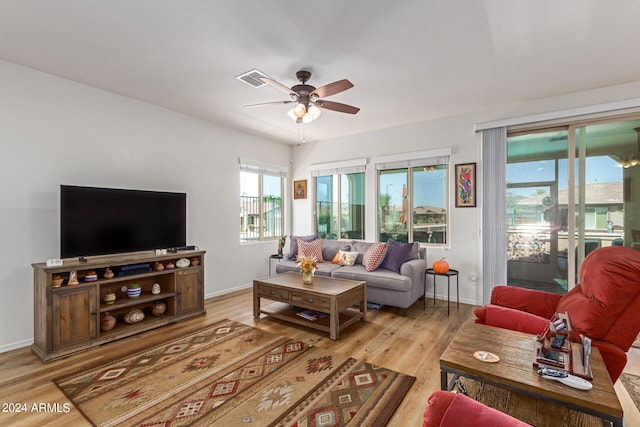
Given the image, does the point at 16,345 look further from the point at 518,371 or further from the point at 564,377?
the point at 564,377

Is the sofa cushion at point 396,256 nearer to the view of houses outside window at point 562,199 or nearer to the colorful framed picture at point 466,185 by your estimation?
the colorful framed picture at point 466,185

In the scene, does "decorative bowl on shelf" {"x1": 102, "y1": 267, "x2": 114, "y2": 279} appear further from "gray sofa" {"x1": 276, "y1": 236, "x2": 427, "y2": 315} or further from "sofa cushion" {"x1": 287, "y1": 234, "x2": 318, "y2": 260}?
"sofa cushion" {"x1": 287, "y1": 234, "x2": 318, "y2": 260}

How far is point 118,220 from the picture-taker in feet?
10.7

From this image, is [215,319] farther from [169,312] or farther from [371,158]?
[371,158]

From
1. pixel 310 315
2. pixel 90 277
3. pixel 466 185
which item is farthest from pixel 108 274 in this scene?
pixel 466 185

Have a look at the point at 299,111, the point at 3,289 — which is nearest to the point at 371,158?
the point at 299,111

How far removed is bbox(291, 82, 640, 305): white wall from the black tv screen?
2.58 metres

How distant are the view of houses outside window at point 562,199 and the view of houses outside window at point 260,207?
3.92 meters

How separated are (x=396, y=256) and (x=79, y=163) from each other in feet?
12.9

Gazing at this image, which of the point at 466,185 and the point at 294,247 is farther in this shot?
the point at 294,247

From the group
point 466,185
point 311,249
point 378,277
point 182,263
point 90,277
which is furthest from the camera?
point 311,249

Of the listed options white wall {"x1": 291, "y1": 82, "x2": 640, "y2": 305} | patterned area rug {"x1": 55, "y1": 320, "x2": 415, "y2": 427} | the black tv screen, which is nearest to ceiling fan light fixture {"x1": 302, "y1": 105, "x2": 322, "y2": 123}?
white wall {"x1": 291, "y1": 82, "x2": 640, "y2": 305}

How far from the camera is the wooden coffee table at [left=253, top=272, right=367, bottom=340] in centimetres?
312

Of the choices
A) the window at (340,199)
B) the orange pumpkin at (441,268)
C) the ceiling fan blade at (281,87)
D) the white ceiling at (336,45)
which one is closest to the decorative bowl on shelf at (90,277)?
the white ceiling at (336,45)
